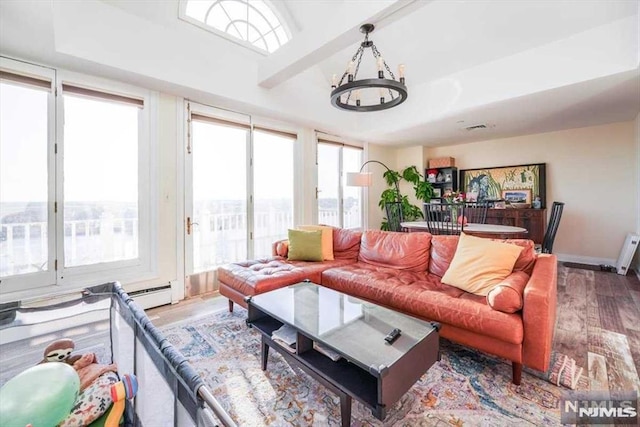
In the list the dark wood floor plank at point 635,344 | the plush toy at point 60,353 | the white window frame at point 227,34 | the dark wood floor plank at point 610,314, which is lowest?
the dark wood floor plank at point 635,344

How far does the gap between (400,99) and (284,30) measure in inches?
90.1

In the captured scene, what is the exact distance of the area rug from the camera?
147 centimetres

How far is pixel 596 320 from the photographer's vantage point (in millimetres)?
2562

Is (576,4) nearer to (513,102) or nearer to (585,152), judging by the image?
(513,102)

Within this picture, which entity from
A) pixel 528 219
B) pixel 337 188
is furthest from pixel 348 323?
pixel 528 219

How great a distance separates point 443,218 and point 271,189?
2.51 meters

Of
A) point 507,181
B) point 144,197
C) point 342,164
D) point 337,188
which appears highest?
point 342,164

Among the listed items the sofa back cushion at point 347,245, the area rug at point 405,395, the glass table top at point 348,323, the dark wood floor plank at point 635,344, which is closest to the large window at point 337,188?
the sofa back cushion at point 347,245

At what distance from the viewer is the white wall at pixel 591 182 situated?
14.7ft

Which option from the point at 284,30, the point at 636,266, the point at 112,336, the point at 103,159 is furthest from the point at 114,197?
the point at 636,266

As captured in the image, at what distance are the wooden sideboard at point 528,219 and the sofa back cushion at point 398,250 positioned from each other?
312 centimetres

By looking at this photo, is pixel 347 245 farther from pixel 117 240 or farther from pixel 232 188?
pixel 117 240

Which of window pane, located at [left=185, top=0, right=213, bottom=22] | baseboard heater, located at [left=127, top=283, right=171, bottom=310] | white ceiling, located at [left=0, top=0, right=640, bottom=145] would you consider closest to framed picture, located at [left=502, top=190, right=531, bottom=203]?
white ceiling, located at [left=0, top=0, right=640, bottom=145]

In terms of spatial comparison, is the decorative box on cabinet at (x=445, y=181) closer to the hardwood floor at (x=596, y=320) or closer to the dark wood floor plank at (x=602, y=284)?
the hardwood floor at (x=596, y=320)
